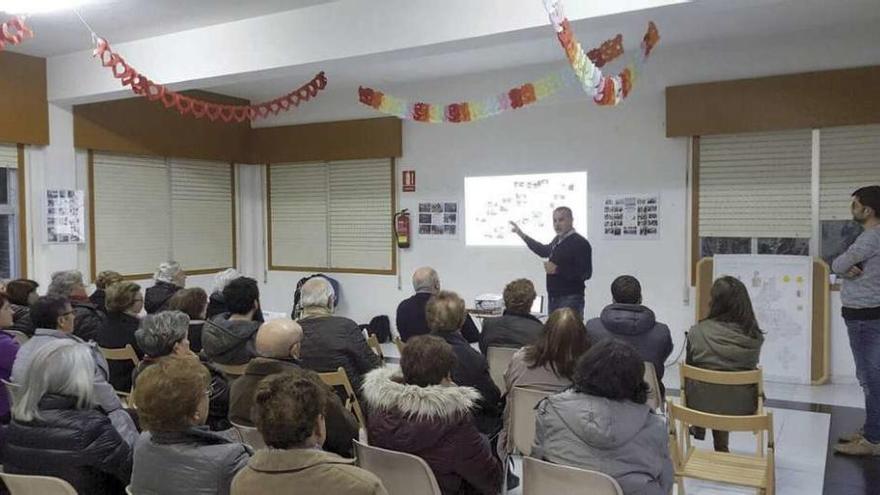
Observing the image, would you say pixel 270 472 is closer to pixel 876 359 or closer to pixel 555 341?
pixel 555 341

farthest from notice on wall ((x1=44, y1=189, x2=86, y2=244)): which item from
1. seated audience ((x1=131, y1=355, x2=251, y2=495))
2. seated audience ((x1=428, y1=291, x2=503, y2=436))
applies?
seated audience ((x1=131, y1=355, x2=251, y2=495))

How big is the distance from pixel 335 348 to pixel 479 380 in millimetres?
766

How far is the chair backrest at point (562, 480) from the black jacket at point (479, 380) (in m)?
0.74

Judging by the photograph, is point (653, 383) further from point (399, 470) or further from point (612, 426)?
point (399, 470)

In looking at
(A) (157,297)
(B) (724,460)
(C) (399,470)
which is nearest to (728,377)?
(B) (724,460)

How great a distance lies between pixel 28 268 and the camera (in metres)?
6.42

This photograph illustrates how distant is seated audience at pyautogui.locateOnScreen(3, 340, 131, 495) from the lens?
7.61 ft

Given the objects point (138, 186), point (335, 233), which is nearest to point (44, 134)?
point (138, 186)

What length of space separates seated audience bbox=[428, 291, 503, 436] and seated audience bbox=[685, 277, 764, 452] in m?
1.02

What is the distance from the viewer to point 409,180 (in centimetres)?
776

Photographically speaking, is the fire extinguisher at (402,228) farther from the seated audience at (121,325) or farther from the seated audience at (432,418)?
the seated audience at (432,418)

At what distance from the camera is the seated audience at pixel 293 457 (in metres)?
1.69

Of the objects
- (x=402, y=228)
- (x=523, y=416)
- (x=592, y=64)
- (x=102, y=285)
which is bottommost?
(x=523, y=416)

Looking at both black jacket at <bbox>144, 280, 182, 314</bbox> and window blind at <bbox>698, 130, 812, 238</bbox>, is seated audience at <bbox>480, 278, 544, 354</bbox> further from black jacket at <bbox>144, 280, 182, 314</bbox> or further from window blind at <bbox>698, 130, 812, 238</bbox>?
window blind at <bbox>698, 130, 812, 238</bbox>
